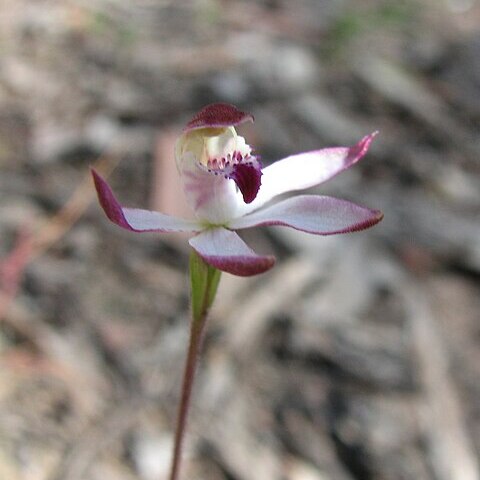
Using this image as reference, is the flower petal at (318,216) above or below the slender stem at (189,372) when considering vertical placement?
above

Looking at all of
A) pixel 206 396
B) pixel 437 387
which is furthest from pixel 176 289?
pixel 437 387

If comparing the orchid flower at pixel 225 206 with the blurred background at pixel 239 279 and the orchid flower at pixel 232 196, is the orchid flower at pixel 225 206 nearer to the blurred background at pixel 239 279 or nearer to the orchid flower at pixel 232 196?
the orchid flower at pixel 232 196

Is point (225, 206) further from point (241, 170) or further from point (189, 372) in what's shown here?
point (189, 372)

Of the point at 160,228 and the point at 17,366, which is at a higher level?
the point at 160,228

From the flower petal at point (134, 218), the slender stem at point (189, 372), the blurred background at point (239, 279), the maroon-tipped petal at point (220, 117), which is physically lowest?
the blurred background at point (239, 279)

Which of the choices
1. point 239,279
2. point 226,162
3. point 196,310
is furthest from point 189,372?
point 239,279

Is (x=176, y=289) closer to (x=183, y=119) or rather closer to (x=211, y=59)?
(x=183, y=119)

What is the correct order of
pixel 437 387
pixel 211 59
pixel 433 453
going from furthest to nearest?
1. pixel 211 59
2. pixel 437 387
3. pixel 433 453

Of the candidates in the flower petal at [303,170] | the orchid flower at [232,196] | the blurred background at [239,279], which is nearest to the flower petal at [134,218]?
the orchid flower at [232,196]
